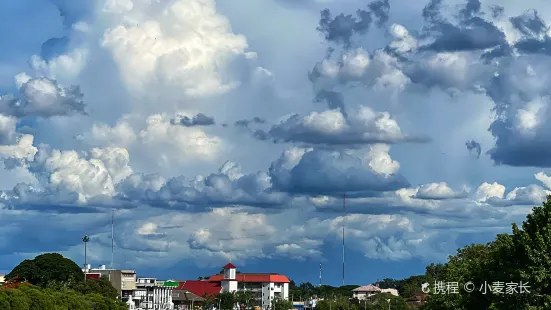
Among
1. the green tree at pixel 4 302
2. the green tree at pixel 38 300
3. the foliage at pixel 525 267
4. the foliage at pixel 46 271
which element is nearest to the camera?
the foliage at pixel 525 267

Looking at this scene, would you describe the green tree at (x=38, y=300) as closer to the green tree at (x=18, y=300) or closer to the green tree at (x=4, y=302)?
the green tree at (x=18, y=300)

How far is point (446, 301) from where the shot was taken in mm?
78625

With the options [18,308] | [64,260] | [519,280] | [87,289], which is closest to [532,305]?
[519,280]

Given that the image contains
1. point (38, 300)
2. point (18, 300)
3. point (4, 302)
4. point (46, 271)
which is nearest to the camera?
point (4, 302)

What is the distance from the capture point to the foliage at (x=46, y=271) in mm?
176750

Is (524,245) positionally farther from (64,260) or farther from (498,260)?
(64,260)

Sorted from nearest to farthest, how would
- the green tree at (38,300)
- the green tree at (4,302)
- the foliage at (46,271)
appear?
the green tree at (4,302), the green tree at (38,300), the foliage at (46,271)

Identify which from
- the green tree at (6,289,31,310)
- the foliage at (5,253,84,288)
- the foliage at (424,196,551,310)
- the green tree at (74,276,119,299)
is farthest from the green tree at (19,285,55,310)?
the foliage at (5,253,84,288)

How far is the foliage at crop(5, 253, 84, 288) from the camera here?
177m

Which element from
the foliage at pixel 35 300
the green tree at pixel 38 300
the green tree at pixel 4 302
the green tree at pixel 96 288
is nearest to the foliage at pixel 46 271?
the green tree at pixel 96 288

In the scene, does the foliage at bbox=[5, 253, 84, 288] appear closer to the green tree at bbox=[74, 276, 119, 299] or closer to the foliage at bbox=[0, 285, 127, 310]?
the green tree at bbox=[74, 276, 119, 299]

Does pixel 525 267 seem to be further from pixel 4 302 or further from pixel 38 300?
pixel 38 300

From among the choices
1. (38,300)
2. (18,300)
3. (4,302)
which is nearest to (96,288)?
(38,300)

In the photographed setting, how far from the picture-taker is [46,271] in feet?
585
